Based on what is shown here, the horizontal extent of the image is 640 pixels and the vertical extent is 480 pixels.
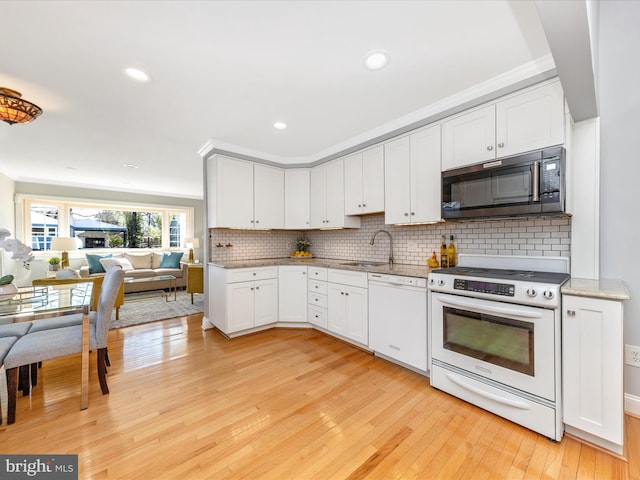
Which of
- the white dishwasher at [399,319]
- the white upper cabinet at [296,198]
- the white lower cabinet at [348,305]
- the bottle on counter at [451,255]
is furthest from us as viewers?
the white upper cabinet at [296,198]

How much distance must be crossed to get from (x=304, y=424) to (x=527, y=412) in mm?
1437

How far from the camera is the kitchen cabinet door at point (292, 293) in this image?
11.7 feet

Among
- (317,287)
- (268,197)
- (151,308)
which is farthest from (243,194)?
(151,308)

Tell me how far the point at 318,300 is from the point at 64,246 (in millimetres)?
5823

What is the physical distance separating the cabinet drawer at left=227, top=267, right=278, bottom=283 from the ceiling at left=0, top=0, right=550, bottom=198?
1657 millimetres

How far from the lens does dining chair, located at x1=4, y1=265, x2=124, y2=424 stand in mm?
1759

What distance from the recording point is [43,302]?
204cm

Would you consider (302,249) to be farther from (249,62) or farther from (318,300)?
(249,62)

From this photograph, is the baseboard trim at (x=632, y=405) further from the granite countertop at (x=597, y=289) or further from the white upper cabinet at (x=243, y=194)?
the white upper cabinet at (x=243, y=194)

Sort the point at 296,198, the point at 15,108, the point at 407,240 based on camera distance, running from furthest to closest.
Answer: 1. the point at 296,198
2. the point at 407,240
3. the point at 15,108

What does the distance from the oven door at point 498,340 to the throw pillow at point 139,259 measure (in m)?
6.92

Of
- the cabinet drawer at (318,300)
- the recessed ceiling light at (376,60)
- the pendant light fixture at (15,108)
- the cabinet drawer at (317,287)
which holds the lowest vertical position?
the cabinet drawer at (318,300)

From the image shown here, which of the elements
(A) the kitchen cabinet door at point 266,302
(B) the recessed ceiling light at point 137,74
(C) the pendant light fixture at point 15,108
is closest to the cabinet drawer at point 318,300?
(A) the kitchen cabinet door at point 266,302

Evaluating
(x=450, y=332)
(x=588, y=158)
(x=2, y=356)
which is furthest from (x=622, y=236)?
(x=2, y=356)
